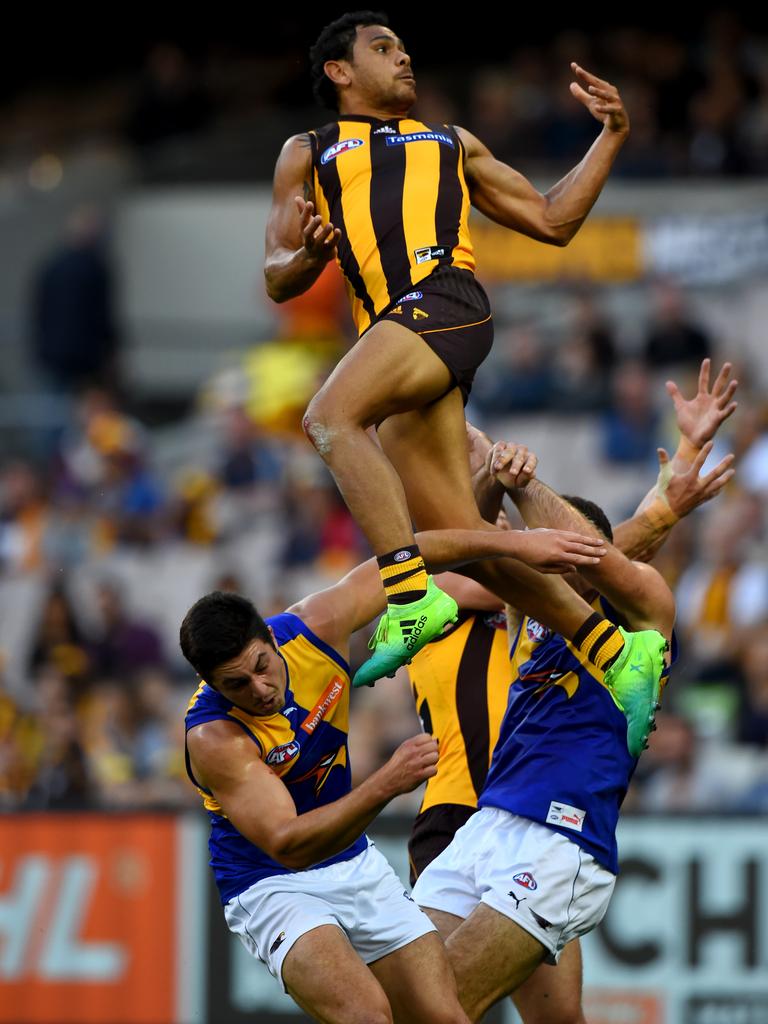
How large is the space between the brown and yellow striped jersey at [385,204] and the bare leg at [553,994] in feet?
9.08

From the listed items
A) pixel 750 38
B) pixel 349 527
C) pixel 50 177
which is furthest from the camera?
pixel 50 177

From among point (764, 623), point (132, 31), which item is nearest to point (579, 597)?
point (764, 623)

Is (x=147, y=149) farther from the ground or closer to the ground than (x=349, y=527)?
farther from the ground

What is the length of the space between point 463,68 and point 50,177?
443 cm

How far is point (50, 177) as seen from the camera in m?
20.7

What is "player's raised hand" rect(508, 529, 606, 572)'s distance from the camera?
726cm

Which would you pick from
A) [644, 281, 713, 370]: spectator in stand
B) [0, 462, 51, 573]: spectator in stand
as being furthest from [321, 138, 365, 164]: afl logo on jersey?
[0, 462, 51, 573]: spectator in stand

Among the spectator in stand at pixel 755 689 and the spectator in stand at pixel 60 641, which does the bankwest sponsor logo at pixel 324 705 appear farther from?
the spectator in stand at pixel 60 641

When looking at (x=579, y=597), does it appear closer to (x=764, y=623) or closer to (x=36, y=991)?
(x=764, y=623)

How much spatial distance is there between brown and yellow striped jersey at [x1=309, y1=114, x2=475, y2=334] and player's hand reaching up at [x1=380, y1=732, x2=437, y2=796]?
1581 mm

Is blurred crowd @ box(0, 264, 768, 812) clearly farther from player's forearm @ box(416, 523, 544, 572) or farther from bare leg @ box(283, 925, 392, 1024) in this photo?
player's forearm @ box(416, 523, 544, 572)

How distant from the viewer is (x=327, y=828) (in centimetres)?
716

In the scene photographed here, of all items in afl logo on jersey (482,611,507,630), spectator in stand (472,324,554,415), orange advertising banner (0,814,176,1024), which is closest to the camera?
afl logo on jersey (482,611,507,630)

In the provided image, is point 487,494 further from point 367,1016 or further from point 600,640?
point 367,1016
